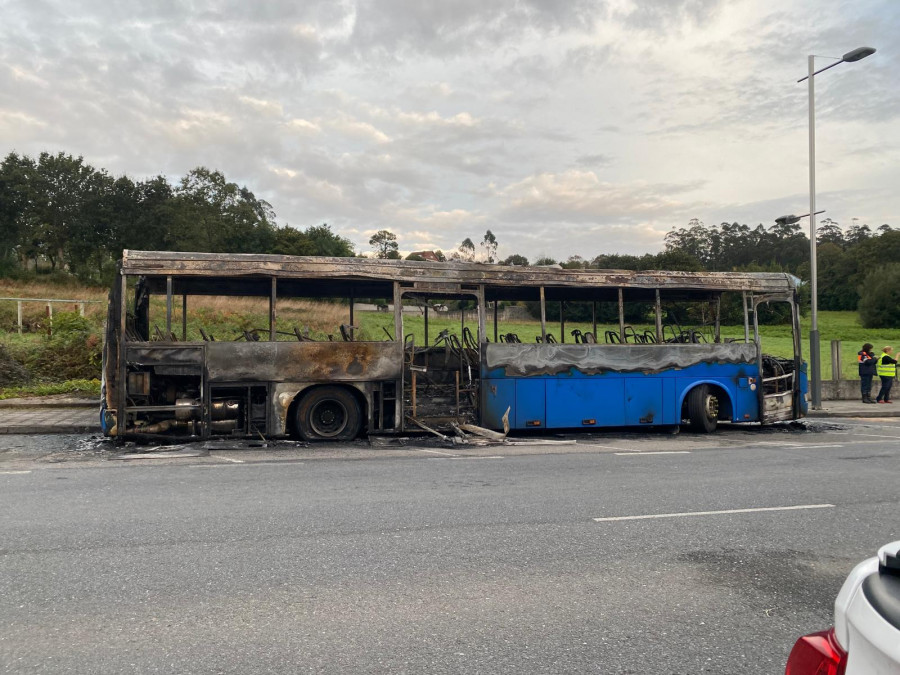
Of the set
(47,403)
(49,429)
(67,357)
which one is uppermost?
(67,357)

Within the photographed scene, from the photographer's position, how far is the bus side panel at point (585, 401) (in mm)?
12383

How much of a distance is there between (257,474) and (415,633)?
522cm

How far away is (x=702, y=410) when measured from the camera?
1320 centimetres

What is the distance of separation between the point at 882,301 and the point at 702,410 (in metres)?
69.6

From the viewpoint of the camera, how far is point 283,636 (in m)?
3.63

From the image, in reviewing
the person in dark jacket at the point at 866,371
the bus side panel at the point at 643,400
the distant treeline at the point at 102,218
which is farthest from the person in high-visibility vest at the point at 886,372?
the distant treeline at the point at 102,218

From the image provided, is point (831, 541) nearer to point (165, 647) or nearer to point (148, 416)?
point (165, 647)

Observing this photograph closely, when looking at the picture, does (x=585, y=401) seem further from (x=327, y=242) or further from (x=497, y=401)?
(x=327, y=242)

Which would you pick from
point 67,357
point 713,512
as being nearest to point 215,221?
point 67,357

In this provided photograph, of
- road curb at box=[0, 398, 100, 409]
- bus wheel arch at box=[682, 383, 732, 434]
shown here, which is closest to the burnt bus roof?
bus wheel arch at box=[682, 383, 732, 434]

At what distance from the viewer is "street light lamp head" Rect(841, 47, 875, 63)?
1662 cm

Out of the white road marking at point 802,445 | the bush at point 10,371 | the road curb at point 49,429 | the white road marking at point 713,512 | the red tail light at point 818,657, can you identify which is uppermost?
the bush at point 10,371

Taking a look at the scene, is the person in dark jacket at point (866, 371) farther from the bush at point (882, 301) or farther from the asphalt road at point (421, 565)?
the bush at point (882, 301)

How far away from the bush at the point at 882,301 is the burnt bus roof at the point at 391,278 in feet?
221
